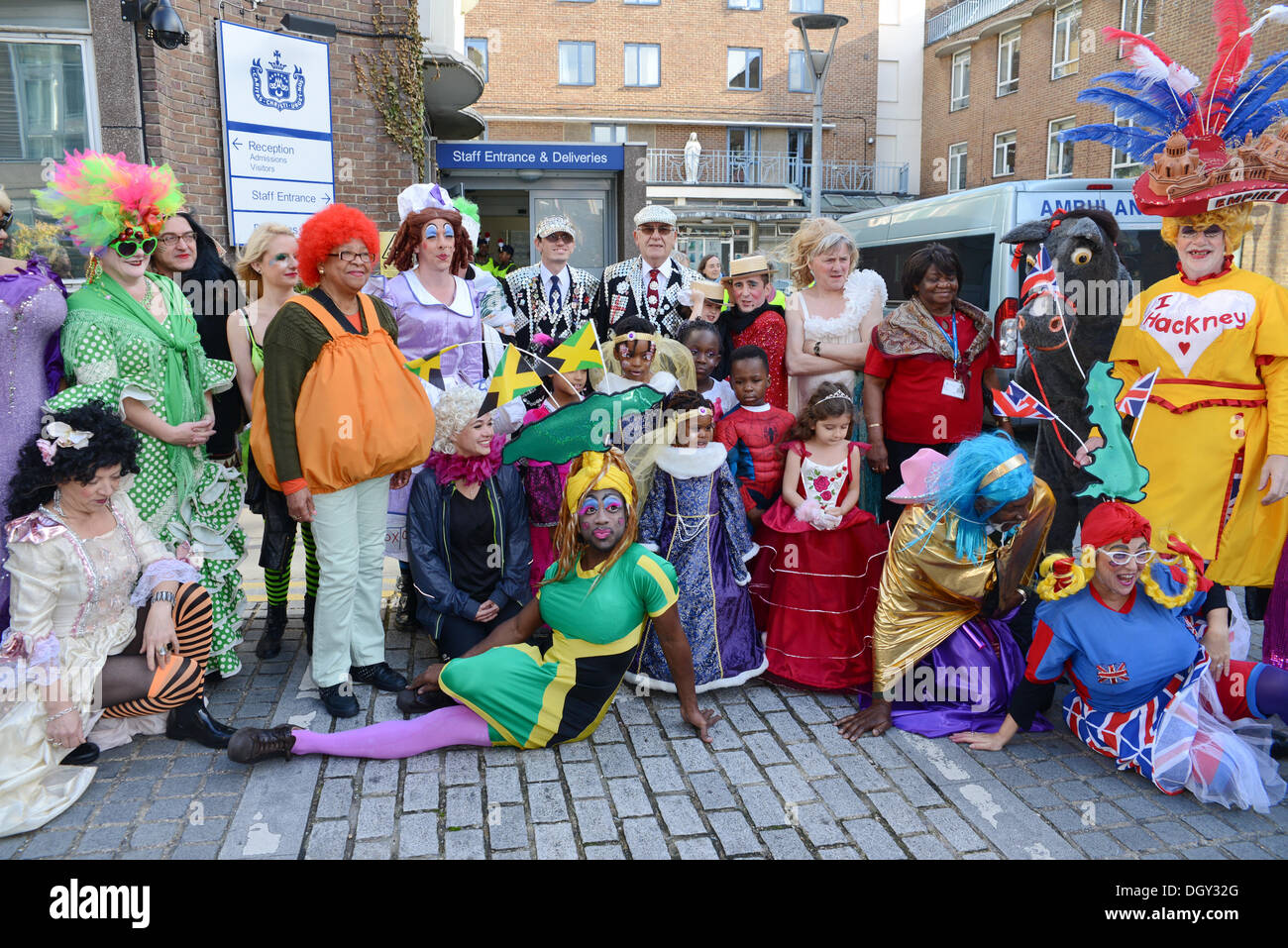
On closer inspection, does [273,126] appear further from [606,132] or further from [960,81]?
[960,81]

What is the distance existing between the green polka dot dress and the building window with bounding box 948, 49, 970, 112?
2920 cm

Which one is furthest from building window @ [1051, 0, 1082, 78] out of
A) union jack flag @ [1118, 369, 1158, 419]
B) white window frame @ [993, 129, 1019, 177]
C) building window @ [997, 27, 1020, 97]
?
union jack flag @ [1118, 369, 1158, 419]

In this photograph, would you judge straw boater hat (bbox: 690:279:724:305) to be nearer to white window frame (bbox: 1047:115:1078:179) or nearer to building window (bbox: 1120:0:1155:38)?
building window (bbox: 1120:0:1155:38)

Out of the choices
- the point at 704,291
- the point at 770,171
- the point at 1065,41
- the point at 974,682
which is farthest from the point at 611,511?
the point at 770,171

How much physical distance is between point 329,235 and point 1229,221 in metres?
3.80

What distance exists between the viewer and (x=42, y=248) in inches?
192

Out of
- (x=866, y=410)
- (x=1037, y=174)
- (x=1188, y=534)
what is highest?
(x=1037, y=174)

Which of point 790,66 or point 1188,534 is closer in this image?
point 1188,534

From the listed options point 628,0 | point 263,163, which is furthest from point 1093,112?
point 263,163

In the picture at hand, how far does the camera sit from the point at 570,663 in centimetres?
350

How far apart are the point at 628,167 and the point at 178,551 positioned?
9.15 m

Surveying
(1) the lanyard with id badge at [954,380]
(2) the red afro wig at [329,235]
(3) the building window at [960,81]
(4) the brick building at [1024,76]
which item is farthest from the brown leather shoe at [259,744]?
(3) the building window at [960,81]

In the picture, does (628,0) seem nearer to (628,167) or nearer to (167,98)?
(628,167)

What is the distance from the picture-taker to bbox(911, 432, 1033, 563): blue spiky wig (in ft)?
11.3
